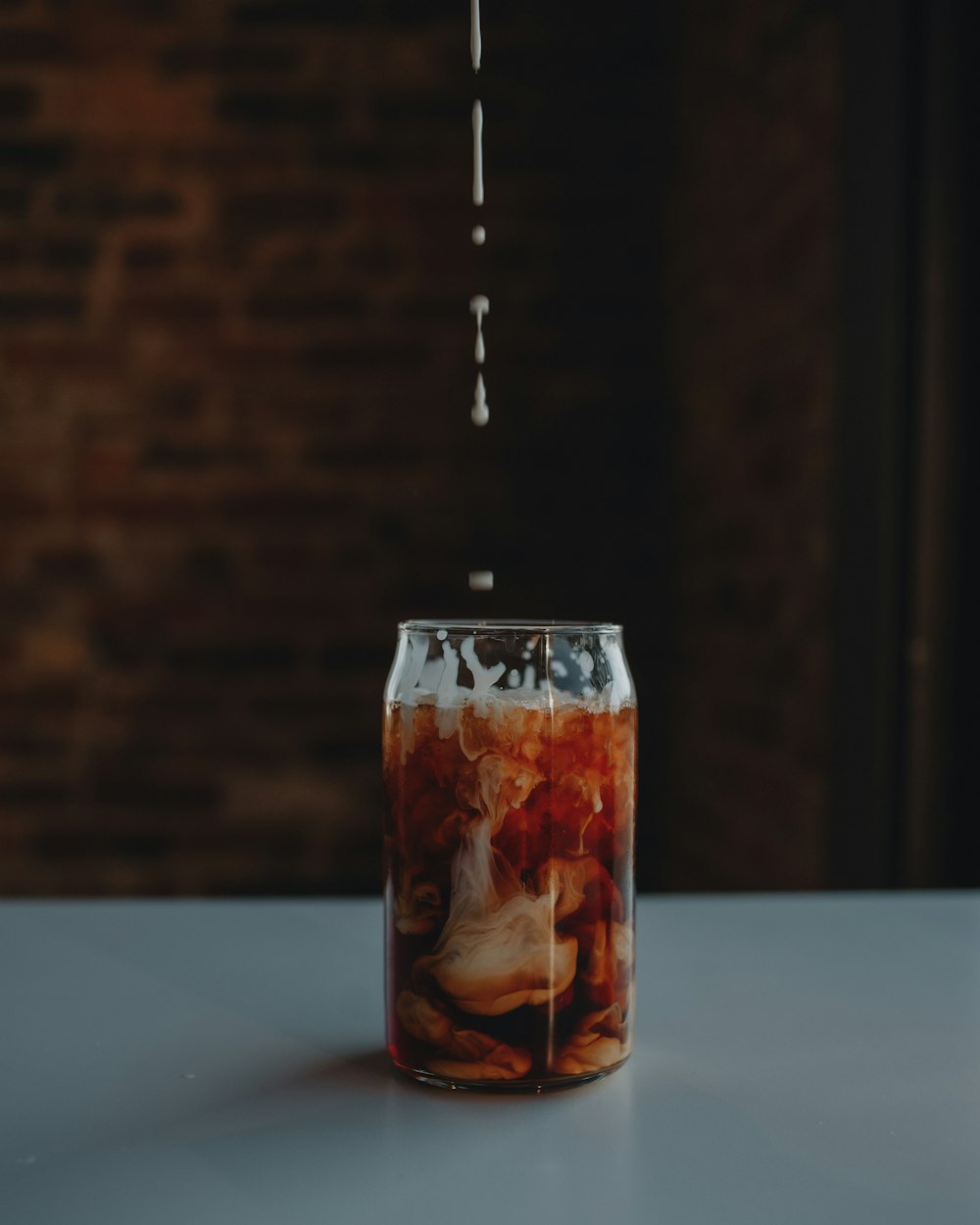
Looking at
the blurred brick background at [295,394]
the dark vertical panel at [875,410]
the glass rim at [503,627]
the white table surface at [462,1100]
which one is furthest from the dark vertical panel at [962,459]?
the glass rim at [503,627]

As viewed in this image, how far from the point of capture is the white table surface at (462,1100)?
45 cm

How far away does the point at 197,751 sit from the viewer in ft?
7.39

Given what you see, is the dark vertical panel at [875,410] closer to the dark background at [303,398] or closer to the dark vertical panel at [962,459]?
the dark vertical panel at [962,459]

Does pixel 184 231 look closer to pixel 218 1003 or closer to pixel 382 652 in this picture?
pixel 382 652

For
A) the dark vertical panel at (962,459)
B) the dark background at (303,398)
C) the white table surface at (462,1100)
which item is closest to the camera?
the white table surface at (462,1100)

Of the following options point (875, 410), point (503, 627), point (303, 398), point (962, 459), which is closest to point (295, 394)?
point (303, 398)

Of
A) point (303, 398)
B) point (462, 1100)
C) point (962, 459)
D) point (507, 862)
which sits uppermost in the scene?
point (303, 398)

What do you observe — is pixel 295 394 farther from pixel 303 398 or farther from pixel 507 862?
pixel 507 862

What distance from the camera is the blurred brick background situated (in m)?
2.21

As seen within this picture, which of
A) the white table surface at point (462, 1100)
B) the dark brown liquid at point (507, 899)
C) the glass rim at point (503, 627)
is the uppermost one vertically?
the glass rim at point (503, 627)

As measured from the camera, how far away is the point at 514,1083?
54cm

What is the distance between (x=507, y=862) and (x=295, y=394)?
5.97ft

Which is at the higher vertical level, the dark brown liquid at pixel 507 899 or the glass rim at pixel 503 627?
the glass rim at pixel 503 627

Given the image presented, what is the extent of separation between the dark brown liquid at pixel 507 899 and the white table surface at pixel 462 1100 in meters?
0.02
